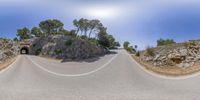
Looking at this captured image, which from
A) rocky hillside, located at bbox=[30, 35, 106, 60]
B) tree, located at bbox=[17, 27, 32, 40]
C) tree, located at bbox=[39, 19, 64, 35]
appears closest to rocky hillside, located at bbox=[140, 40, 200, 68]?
rocky hillside, located at bbox=[30, 35, 106, 60]

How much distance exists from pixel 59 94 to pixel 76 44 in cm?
5993

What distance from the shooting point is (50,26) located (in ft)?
309

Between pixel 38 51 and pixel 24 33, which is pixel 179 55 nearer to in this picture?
pixel 38 51

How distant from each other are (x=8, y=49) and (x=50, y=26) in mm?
20086

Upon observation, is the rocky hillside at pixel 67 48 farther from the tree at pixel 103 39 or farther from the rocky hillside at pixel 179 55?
the rocky hillside at pixel 179 55

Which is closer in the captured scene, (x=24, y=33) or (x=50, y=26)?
(x=50, y=26)

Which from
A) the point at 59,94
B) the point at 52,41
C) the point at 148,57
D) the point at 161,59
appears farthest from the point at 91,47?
the point at 59,94

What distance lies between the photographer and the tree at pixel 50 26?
9344cm

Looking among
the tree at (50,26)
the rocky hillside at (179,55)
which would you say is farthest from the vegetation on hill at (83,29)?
the rocky hillside at (179,55)

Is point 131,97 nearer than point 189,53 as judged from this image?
Yes

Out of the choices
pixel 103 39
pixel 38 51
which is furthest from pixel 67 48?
pixel 103 39

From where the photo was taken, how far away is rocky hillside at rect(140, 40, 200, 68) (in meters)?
31.7

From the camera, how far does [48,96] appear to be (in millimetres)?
11438

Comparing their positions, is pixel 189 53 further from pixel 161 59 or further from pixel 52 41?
pixel 52 41
